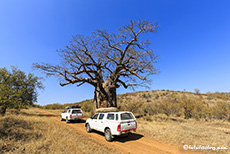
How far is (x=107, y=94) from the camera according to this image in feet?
55.2

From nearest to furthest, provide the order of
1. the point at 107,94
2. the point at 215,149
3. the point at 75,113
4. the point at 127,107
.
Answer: the point at 215,149 → the point at 75,113 → the point at 107,94 → the point at 127,107

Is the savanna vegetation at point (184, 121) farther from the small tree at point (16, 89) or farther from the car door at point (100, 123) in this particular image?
the small tree at point (16, 89)

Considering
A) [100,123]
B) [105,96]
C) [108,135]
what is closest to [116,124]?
[108,135]

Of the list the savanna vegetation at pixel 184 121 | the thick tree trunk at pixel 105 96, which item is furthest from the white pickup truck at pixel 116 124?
the thick tree trunk at pixel 105 96

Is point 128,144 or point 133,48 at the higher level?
point 133,48

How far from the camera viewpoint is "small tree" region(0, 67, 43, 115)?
47.0ft

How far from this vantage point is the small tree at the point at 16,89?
14.3m

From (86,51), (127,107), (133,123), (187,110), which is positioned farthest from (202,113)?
(86,51)

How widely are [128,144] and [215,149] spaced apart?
15.8 ft

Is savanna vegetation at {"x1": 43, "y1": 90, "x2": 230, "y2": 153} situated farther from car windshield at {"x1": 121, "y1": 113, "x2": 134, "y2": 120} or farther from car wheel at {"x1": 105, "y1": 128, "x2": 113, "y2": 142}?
car wheel at {"x1": 105, "y1": 128, "x2": 113, "y2": 142}

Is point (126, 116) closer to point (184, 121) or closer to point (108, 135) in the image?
point (108, 135)

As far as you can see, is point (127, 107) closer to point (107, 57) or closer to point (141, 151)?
point (107, 57)

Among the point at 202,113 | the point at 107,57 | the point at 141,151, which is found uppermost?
the point at 107,57

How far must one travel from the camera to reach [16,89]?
18047mm
